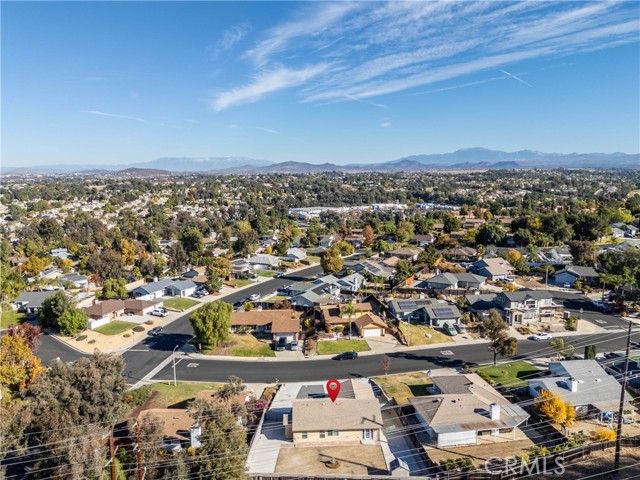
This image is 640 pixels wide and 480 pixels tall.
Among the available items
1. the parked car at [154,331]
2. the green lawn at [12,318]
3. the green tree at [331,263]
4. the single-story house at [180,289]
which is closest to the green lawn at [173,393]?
the parked car at [154,331]

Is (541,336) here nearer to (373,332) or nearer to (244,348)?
(373,332)

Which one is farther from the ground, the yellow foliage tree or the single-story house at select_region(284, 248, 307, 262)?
the yellow foliage tree

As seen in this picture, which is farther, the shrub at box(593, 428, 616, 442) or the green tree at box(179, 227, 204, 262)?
the green tree at box(179, 227, 204, 262)

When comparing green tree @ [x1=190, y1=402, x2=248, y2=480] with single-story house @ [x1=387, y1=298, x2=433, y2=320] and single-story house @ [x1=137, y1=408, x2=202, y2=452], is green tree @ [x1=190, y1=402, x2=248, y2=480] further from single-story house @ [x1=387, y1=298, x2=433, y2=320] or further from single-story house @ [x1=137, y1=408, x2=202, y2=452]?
single-story house @ [x1=387, y1=298, x2=433, y2=320]

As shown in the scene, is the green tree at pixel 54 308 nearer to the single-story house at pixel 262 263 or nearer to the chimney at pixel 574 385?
the single-story house at pixel 262 263

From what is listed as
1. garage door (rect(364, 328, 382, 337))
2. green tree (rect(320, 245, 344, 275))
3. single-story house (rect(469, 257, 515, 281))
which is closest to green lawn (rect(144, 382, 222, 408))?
garage door (rect(364, 328, 382, 337))

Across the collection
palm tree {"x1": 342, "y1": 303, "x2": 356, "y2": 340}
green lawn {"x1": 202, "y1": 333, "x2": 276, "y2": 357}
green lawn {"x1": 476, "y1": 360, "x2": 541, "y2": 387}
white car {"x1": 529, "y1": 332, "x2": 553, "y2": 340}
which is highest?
palm tree {"x1": 342, "y1": 303, "x2": 356, "y2": 340}
